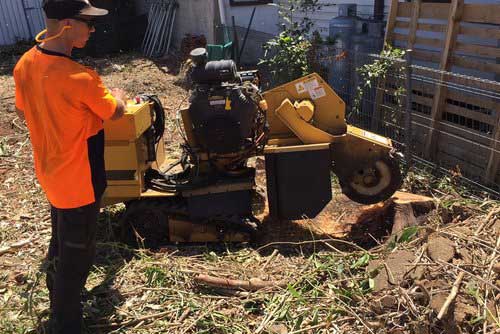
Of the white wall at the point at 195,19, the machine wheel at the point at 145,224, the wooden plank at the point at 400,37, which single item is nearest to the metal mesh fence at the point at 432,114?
the wooden plank at the point at 400,37

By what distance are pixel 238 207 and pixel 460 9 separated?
3.57m

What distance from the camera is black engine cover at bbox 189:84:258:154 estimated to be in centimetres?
451

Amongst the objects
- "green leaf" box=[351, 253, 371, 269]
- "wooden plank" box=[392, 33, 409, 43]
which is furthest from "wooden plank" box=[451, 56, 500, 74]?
"green leaf" box=[351, 253, 371, 269]

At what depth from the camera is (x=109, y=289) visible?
4035 millimetres

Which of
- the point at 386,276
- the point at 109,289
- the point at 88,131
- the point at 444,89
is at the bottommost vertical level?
the point at 109,289

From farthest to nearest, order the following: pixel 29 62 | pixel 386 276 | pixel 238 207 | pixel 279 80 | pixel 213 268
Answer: pixel 279 80 → pixel 238 207 → pixel 213 268 → pixel 386 276 → pixel 29 62

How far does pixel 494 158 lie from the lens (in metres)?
5.40

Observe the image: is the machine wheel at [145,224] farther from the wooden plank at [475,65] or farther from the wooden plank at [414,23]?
the wooden plank at [414,23]

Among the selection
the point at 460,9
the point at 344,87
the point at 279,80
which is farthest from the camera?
the point at 279,80

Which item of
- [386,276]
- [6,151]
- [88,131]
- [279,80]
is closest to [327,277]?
[386,276]

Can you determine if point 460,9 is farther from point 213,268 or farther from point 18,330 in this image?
point 18,330

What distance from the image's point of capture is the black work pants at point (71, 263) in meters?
3.34

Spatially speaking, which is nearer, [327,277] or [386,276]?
[386,276]

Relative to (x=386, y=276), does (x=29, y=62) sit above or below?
above
